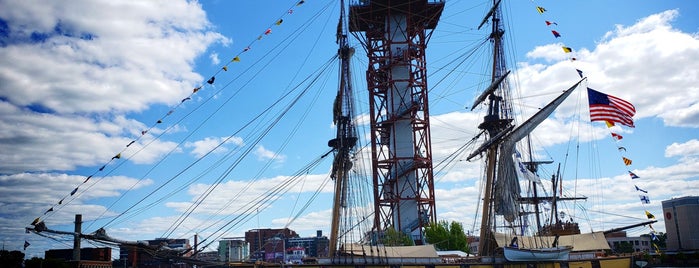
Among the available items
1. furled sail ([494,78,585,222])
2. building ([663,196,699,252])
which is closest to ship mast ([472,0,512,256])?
furled sail ([494,78,585,222])

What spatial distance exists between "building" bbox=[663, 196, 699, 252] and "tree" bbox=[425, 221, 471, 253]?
50.4 meters

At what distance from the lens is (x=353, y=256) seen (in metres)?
44.0

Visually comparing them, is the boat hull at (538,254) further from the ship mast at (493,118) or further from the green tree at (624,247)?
the green tree at (624,247)

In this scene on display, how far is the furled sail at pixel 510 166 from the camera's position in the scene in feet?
168

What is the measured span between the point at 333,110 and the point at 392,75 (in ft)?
72.1

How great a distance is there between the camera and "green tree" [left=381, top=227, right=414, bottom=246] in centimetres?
5708

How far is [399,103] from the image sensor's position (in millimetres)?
68500

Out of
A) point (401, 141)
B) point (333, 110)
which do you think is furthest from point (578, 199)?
point (333, 110)

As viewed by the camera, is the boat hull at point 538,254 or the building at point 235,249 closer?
the boat hull at point 538,254

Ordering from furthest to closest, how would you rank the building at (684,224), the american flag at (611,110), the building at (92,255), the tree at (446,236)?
the building at (684,224)
the building at (92,255)
the tree at (446,236)
the american flag at (611,110)

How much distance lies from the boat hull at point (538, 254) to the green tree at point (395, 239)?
1371cm

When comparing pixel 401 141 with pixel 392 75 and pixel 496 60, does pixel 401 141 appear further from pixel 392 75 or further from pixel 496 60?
pixel 496 60

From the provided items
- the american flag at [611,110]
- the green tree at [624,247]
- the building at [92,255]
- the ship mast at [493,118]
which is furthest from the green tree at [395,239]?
the green tree at [624,247]

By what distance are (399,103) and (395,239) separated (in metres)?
18.0
